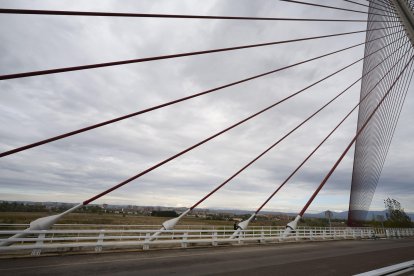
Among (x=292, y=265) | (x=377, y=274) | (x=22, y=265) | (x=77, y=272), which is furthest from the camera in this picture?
(x=292, y=265)

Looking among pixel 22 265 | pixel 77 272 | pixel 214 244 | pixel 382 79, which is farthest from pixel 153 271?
pixel 382 79

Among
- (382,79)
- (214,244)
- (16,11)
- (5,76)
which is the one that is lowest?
(214,244)

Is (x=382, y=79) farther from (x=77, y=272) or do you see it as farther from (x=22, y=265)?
(x=22, y=265)

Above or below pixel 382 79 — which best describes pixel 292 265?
below

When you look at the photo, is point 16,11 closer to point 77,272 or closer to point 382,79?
point 77,272

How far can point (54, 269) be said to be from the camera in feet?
27.2

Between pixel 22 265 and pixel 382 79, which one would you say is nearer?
pixel 22 265

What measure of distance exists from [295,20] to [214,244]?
12653 mm

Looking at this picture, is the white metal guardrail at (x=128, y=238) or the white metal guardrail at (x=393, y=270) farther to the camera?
the white metal guardrail at (x=128, y=238)

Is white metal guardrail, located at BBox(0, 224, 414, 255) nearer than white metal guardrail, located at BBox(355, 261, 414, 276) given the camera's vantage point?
No

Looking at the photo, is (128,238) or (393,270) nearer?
(393,270)

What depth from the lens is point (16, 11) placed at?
6.45m

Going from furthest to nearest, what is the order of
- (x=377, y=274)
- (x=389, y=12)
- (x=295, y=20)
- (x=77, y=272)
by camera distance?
(x=389, y=12) < (x=295, y=20) < (x=77, y=272) < (x=377, y=274)

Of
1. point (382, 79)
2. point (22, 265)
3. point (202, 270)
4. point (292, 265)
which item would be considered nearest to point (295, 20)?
point (382, 79)
